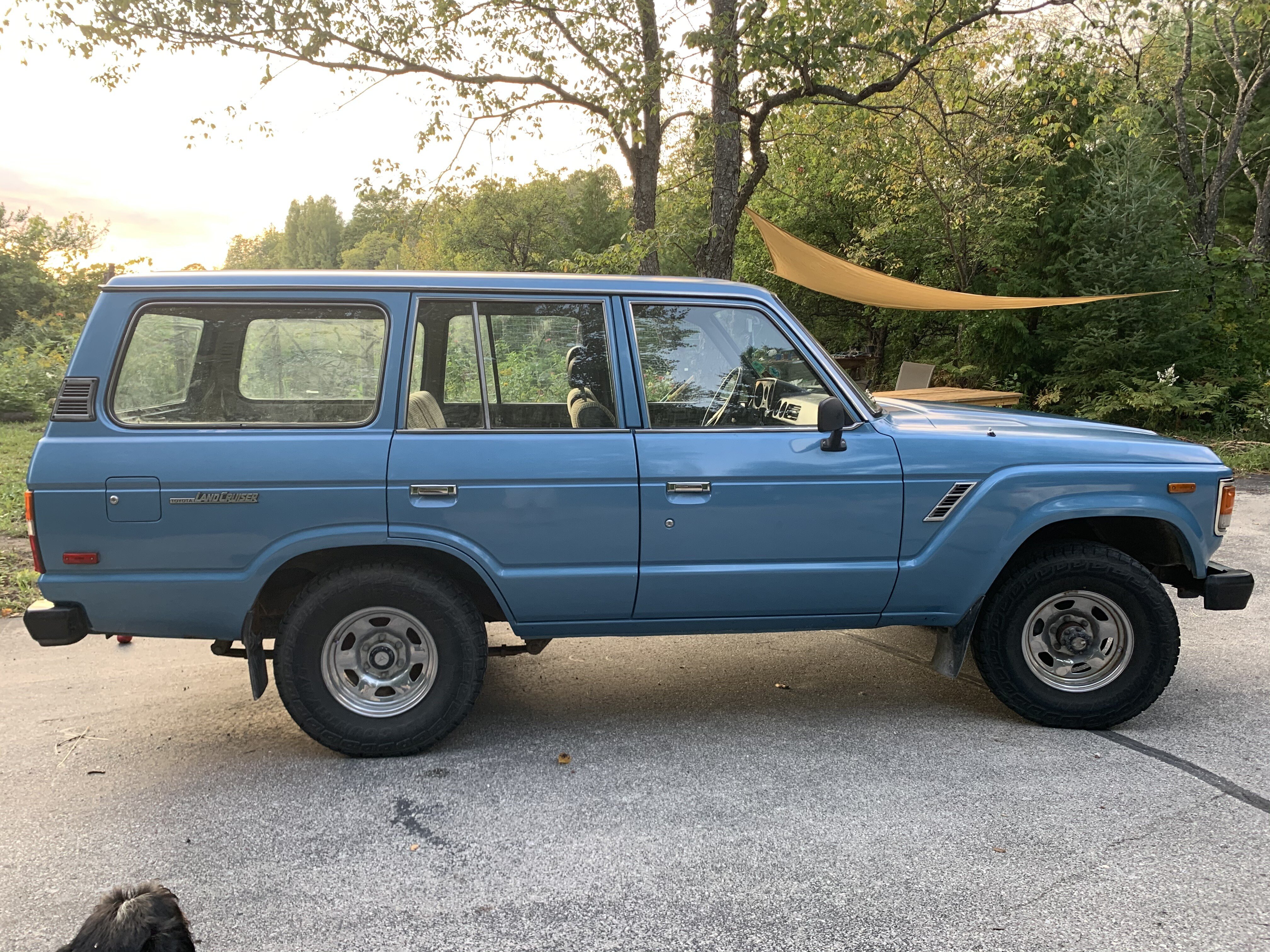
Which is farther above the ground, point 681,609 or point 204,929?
point 681,609

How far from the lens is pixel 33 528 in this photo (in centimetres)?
344

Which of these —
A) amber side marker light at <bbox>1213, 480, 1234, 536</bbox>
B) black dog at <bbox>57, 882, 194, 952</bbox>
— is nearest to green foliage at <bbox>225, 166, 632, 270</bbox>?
amber side marker light at <bbox>1213, 480, 1234, 536</bbox>

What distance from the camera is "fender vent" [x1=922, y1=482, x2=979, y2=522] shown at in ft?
12.6

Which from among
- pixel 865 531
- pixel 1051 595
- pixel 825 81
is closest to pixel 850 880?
pixel 865 531

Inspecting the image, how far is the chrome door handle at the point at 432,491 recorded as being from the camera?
3.61 m

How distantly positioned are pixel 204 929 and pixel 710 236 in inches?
372

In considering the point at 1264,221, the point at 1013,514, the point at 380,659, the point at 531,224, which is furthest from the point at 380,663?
the point at 531,224

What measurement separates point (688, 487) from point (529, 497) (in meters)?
0.65

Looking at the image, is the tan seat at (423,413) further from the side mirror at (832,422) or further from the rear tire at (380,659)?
the side mirror at (832,422)

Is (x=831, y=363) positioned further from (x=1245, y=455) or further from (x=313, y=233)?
(x=313, y=233)

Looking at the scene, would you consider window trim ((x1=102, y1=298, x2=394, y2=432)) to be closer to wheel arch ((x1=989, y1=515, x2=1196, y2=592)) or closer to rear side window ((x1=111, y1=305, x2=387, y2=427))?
rear side window ((x1=111, y1=305, x2=387, y2=427))

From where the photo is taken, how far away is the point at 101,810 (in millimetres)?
3344

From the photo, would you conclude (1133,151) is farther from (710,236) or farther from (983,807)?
(983,807)

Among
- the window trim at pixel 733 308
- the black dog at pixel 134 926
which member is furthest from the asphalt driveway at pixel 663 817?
the window trim at pixel 733 308
